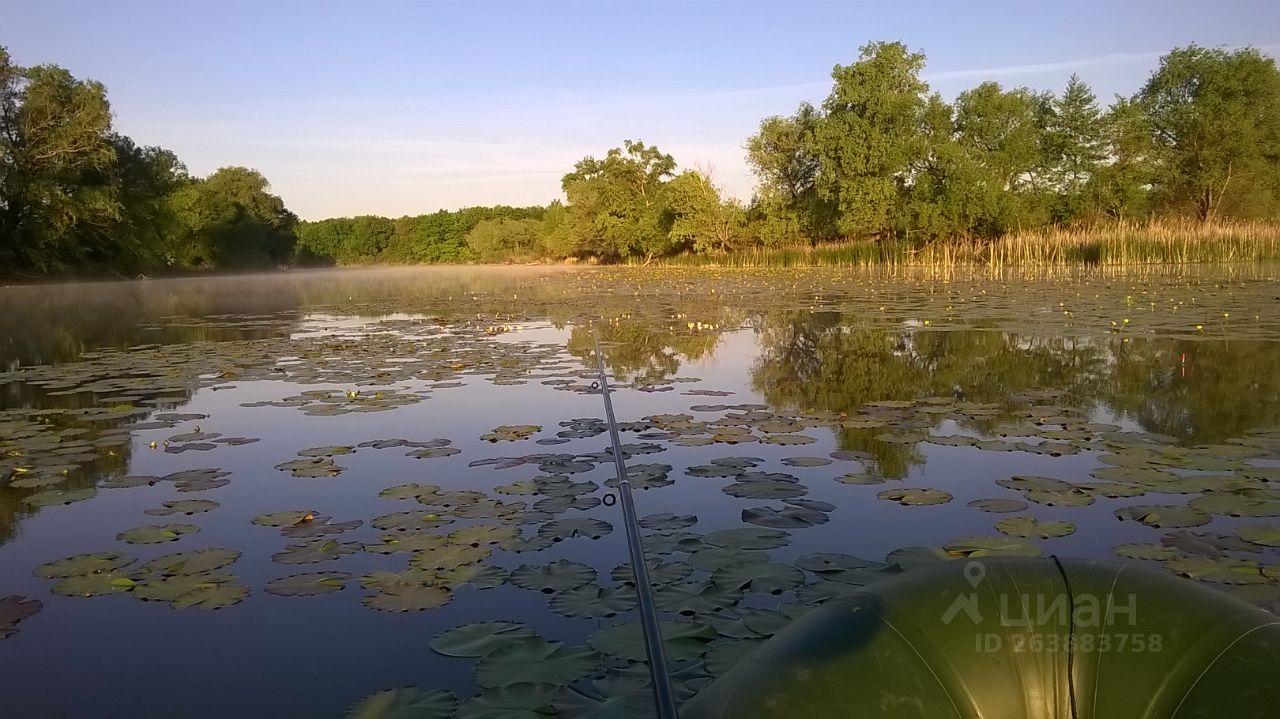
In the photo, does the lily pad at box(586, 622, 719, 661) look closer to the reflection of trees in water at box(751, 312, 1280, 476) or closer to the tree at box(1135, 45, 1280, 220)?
the reflection of trees in water at box(751, 312, 1280, 476)

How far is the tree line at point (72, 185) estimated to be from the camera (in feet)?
93.8

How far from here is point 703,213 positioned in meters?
42.8

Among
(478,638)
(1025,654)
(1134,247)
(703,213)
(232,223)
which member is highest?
(232,223)

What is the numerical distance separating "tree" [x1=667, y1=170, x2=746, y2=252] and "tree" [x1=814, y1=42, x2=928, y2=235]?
281 inches

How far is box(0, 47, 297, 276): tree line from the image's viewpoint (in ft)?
93.8

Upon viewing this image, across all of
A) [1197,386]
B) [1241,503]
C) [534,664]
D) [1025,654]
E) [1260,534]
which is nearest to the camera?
[1025,654]

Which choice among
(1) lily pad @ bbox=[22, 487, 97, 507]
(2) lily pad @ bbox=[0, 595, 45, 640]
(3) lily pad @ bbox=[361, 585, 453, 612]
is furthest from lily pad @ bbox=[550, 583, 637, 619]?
(1) lily pad @ bbox=[22, 487, 97, 507]

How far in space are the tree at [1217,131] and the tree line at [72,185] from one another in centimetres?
4663

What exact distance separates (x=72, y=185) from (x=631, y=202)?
29641mm

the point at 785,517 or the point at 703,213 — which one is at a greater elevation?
the point at 703,213

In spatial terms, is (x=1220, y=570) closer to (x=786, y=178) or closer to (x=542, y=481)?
(x=542, y=481)

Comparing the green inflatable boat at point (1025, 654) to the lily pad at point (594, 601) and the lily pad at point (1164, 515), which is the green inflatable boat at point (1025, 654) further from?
the lily pad at point (1164, 515)

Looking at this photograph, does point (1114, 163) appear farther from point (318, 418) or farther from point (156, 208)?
point (156, 208)

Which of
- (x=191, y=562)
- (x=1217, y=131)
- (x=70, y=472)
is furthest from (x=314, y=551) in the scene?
(x=1217, y=131)
